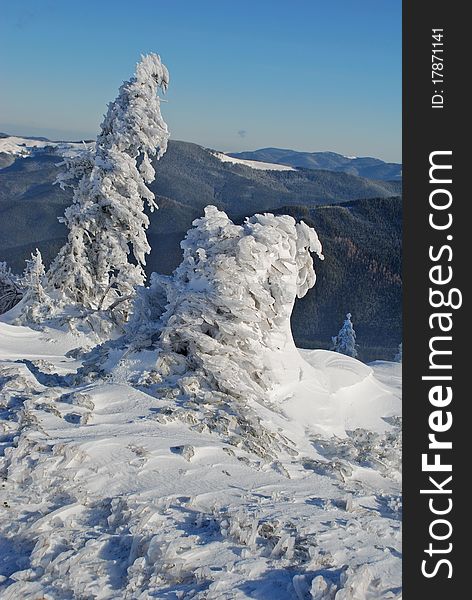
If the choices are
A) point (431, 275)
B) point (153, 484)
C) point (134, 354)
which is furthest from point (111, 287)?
point (431, 275)

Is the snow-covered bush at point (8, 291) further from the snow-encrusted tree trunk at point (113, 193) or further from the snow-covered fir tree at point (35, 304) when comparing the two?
the snow-covered fir tree at point (35, 304)

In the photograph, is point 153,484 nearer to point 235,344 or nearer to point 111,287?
point 235,344

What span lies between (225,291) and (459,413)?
5.55 meters

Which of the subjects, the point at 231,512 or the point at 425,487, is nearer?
the point at 425,487

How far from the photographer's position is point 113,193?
19531 mm

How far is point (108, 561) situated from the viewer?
15.7 feet

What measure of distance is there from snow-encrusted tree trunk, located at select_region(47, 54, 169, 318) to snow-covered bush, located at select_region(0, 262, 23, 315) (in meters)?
3.55

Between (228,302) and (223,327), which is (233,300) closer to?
(228,302)

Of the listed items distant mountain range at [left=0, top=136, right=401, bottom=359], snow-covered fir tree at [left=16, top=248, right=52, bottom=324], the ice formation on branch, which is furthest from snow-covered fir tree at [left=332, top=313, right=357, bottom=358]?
distant mountain range at [left=0, top=136, right=401, bottom=359]

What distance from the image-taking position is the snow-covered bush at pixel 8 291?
23078 mm

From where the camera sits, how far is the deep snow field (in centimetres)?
453

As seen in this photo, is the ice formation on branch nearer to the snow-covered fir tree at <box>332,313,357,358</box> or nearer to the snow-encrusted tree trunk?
the snow-encrusted tree trunk

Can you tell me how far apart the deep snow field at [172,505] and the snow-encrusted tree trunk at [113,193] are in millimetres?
10828

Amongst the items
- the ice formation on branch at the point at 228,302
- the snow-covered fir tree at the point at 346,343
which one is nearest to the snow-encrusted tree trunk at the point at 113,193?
the ice formation on branch at the point at 228,302
